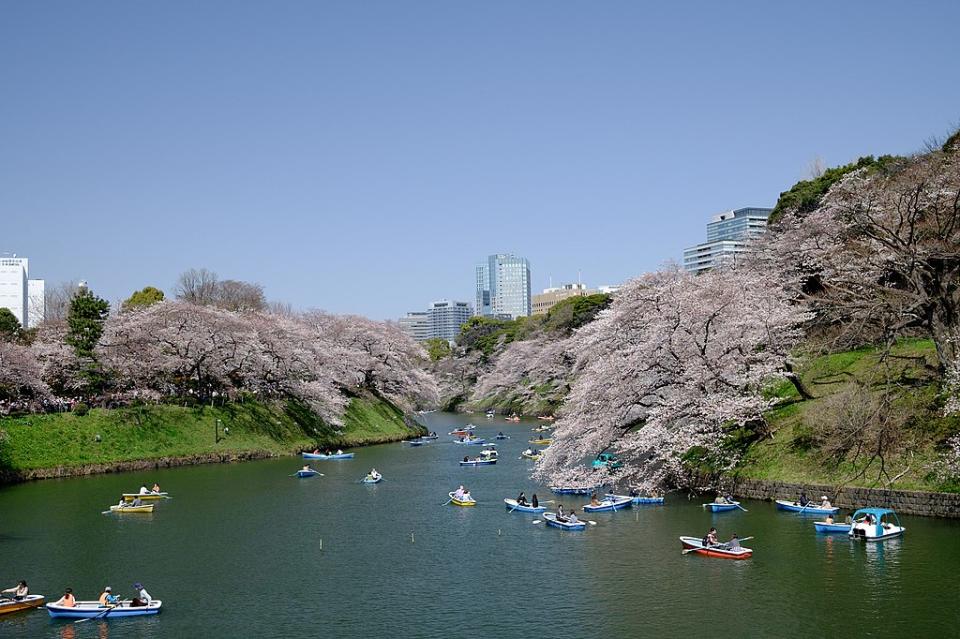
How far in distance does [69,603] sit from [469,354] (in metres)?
104

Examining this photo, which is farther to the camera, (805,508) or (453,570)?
(805,508)

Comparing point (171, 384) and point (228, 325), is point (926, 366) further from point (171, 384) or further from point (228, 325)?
point (171, 384)

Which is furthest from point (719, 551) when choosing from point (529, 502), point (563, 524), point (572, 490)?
point (572, 490)

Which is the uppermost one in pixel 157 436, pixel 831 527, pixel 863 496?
pixel 157 436

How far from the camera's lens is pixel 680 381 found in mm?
35844

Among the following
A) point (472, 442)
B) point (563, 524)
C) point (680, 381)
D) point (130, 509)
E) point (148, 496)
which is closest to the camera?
point (563, 524)

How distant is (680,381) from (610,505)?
263 inches

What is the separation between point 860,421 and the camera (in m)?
31.0

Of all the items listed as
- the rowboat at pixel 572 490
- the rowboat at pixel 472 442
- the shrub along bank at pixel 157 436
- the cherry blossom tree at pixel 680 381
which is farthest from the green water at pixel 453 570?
the rowboat at pixel 472 442

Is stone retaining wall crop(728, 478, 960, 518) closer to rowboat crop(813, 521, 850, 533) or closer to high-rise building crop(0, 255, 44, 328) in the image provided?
rowboat crop(813, 521, 850, 533)

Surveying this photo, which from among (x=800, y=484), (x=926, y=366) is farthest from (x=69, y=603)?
(x=926, y=366)

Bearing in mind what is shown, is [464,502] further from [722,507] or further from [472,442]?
[472,442]

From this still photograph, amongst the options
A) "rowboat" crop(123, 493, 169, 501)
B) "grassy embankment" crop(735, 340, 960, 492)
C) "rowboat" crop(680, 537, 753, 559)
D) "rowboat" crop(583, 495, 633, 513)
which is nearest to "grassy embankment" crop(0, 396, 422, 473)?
"rowboat" crop(123, 493, 169, 501)

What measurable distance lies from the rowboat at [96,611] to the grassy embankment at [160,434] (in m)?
24.4
